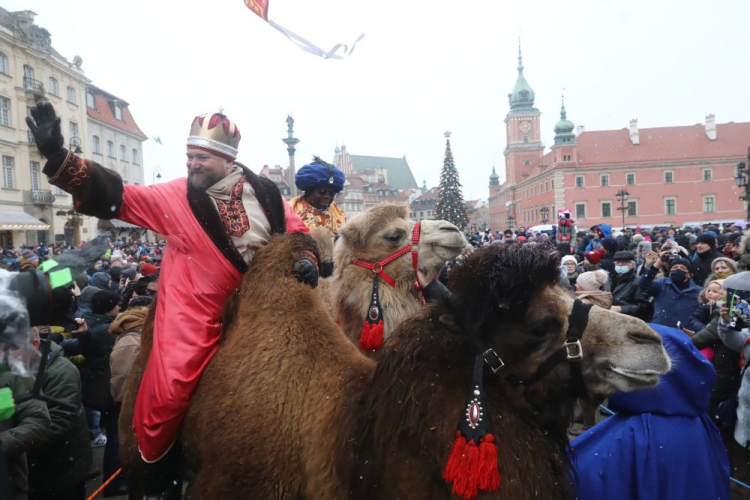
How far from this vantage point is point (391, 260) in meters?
3.78

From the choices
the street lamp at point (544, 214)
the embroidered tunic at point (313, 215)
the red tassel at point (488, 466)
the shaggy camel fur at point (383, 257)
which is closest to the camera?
the red tassel at point (488, 466)

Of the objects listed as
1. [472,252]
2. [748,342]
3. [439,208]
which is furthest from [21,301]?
[439,208]

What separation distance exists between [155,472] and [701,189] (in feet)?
307

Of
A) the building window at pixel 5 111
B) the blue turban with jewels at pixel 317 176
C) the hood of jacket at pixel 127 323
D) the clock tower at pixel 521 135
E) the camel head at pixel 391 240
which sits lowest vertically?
the hood of jacket at pixel 127 323

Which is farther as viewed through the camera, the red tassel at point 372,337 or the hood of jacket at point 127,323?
the hood of jacket at point 127,323

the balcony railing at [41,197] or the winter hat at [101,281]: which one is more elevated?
the balcony railing at [41,197]

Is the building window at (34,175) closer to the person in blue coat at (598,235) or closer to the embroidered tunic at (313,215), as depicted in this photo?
the person in blue coat at (598,235)

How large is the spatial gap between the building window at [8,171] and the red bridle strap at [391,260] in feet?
129

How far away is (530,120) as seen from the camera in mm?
111062

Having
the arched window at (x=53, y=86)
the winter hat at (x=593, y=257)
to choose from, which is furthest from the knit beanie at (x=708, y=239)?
the arched window at (x=53, y=86)

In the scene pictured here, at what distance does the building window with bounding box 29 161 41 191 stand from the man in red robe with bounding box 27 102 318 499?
1612 inches

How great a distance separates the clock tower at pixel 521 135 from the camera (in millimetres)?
108000

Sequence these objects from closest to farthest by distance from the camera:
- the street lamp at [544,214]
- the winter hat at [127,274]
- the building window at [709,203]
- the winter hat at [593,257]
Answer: the winter hat at [593,257] < the winter hat at [127,274] < the street lamp at [544,214] < the building window at [709,203]

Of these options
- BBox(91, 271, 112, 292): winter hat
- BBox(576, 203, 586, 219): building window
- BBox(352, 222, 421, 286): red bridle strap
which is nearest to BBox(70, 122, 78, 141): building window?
BBox(91, 271, 112, 292): winter hat
